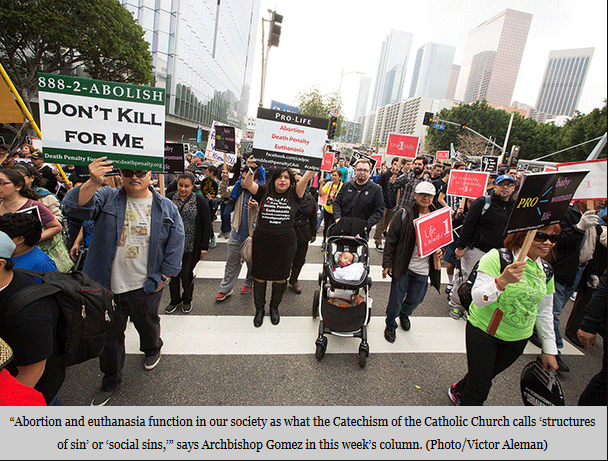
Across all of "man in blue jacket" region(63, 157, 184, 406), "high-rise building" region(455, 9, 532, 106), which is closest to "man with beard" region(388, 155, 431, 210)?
"man in blue jacket" region(63, 157, 184, 406)

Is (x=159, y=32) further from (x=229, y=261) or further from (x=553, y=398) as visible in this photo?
(x=553, y=398)

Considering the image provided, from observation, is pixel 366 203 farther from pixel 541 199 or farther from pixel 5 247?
pixel 5 247

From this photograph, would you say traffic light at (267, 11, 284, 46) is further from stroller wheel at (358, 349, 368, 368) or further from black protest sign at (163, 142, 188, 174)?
stroller wheel at (358, 349, 368, 368)

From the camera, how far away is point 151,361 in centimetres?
301

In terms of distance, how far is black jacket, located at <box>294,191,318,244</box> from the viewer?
14.1 feet

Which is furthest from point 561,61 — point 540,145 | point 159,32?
point 159,32

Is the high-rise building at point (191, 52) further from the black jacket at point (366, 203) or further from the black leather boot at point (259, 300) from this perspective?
the black leather boot at point (259, 300)

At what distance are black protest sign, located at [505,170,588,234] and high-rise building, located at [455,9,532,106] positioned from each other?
115 meters

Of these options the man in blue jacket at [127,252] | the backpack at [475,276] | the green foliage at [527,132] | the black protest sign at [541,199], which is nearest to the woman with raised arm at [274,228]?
the man in blue jacket at [127,252]

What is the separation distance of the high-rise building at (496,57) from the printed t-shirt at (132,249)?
4581 inches

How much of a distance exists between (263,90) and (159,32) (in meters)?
25.1

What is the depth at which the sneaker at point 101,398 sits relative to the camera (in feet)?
8.26

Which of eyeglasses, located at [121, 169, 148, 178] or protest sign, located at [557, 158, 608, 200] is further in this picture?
protest sign, located at [557, 158, 608, 200]

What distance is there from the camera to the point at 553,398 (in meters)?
2.16
